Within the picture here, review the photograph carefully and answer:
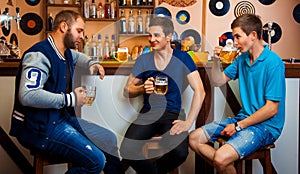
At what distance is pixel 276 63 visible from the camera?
7.57ft

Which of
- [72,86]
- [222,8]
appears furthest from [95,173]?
[222,8]

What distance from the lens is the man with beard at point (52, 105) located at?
199 cm

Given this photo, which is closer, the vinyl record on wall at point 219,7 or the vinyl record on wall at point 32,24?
the vinyl record on wall at point 32,24

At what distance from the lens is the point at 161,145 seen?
2461mm

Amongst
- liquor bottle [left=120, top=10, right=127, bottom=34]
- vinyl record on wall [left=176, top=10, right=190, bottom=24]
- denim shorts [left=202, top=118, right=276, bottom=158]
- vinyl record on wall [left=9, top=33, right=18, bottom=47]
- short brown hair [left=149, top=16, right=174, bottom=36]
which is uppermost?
vinyl record on wall [left=176, top=10, right=190, bottom=24]

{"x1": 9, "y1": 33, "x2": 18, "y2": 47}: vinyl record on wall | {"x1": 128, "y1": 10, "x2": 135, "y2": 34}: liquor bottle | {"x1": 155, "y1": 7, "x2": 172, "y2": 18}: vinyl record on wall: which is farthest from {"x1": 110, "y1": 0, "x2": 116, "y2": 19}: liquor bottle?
{"x1": 9, "y1": 33, "x2": 18, "y2": 47}: vinyl record on wall

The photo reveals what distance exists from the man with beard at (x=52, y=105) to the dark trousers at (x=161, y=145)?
35 centimetres

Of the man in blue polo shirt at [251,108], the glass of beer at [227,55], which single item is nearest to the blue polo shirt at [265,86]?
the man in blue polo shirt at [251,108]

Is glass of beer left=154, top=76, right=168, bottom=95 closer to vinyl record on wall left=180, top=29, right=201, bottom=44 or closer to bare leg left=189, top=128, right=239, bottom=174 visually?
bare leg left=189, top=128, right=239, bottom=174

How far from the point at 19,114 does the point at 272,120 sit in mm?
1441

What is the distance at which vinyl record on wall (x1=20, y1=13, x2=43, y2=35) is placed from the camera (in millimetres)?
5918

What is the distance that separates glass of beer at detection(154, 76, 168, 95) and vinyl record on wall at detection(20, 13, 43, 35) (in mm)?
3947

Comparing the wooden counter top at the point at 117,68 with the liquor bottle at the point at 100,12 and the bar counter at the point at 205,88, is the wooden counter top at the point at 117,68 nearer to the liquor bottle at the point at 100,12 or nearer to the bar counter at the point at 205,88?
the bar counter at the point at 205,88

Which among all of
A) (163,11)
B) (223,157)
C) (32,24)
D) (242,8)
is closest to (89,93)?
(223,157)
